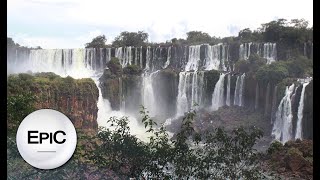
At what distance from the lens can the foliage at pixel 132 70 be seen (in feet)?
20.3

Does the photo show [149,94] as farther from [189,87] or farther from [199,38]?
[199,38]

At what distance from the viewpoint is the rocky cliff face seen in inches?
204

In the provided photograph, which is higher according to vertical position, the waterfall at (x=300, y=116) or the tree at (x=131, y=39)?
the tree at (x=131, y=39)

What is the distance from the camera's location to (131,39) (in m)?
5.88

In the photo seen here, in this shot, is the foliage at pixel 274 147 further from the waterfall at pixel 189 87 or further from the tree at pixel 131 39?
the tree at pixel 131 39

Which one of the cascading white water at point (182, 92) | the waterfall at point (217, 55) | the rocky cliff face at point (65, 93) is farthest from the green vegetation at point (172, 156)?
the waterfall at point (217, 55)

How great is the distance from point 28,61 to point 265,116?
313cm

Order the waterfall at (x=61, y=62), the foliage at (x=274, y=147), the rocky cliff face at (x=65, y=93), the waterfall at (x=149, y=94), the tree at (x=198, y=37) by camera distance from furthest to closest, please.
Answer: the waterfall at (x=61, y=62) < the waterfall at (x=149, y=94) < the tree at (x=198, y=37) < the rocky cliff face at (x=65, y=93) < the foliage at (x=274, y=147)

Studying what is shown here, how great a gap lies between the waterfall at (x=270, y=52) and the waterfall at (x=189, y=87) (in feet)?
2.91

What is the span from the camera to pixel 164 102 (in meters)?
6.12

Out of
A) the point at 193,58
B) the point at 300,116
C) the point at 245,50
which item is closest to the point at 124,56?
the point at 193,58

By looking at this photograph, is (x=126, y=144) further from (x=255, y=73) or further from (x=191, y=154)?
(x=255, y=73)

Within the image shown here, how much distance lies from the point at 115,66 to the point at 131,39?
0.57 metres
